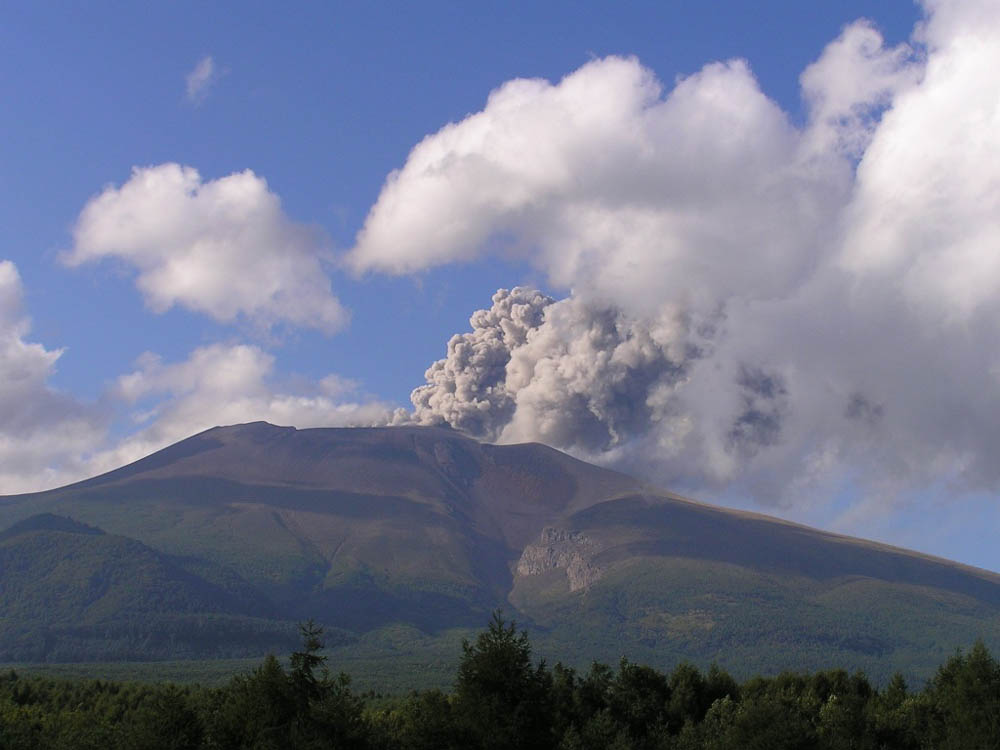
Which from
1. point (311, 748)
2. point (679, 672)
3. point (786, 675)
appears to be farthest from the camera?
point (786, 675)

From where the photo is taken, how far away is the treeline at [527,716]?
160ft

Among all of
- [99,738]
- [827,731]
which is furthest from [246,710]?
[827,731]

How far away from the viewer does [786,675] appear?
7831 cm

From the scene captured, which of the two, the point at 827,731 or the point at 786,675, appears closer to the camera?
the point at 827,731

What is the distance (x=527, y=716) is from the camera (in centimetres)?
5238

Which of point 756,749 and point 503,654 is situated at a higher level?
point 503,654

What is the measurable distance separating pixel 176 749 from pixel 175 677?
131m

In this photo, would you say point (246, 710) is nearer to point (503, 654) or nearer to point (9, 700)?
point (503, 654)

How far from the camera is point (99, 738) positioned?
54.3 meters

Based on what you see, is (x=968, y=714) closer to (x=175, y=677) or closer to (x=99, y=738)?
(x=99, y=738)

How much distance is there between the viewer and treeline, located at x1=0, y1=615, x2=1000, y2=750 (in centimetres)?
4888

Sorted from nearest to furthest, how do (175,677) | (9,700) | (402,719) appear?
(402,719) → (9,700) → (175,677)

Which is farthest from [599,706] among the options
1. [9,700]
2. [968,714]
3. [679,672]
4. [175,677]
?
[175,677]

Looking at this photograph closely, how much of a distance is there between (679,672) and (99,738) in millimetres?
33575
